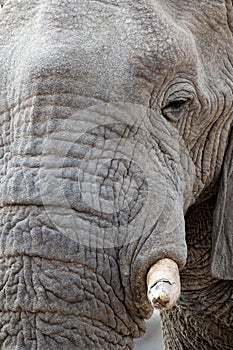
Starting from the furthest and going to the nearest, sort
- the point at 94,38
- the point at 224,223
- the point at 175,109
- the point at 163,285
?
the point at 224,223 → the point at 175,109 → the point at 94,38 → the point at 163,285

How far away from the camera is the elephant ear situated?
3742 millimetres

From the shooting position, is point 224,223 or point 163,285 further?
point 224,223

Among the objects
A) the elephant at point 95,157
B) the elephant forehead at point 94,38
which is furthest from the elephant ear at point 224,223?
→ the elephant forehead at point 94,38

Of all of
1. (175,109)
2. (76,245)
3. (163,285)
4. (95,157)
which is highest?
(175,109)

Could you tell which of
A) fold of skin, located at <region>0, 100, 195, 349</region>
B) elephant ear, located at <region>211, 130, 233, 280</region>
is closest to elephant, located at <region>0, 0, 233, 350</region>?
fold of skin, located at <region>0, 100, 195, 349</region>

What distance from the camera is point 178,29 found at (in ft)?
11.2

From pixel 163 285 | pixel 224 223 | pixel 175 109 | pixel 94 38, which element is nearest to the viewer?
pixel 163 285

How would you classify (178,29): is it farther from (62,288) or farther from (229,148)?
(62,288)

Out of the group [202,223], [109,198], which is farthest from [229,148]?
[109,198]

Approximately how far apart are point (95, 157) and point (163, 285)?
1.16 ft

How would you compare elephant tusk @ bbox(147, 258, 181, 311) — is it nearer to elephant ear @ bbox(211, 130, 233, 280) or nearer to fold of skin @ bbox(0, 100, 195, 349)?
fold of skin @ bbox(0, 100, 195, 349)

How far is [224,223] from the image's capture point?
12.3 ft

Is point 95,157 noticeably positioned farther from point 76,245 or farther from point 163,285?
point 163,285

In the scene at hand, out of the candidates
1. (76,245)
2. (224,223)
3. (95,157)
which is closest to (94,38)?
(95,157)
